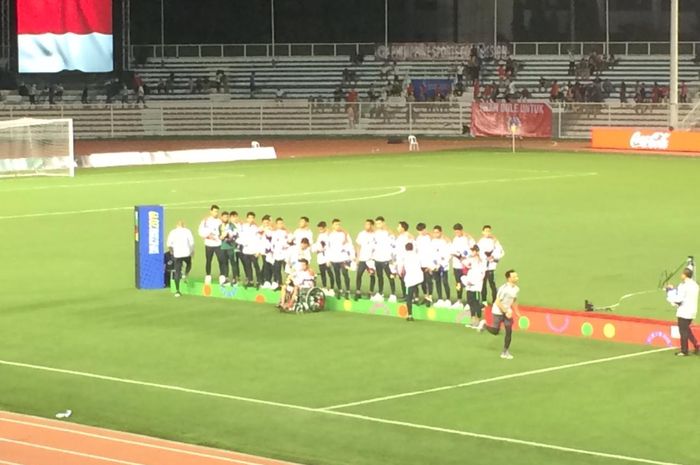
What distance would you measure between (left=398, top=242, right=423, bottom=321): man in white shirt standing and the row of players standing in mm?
145

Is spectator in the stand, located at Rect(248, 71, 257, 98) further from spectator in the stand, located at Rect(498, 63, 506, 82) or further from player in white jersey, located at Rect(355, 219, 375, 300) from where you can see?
player in white jersey, located at Rect(355, 219, 375, 300)

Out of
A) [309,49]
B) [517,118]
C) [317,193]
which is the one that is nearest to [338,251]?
[317,193]

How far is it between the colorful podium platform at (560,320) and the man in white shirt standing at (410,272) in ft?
0.80

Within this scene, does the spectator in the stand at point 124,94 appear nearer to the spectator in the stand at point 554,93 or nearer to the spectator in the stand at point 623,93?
the spectator in the stand at point 554,93

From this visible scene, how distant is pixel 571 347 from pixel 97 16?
1813 inches

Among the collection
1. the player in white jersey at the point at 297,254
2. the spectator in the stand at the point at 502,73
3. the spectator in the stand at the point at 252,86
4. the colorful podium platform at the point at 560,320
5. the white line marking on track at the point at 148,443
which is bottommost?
the white line marking on track at the point at 148,443

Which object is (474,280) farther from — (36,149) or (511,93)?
(511,93)

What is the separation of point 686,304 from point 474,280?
3.87 meters

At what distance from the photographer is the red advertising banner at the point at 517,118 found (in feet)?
230

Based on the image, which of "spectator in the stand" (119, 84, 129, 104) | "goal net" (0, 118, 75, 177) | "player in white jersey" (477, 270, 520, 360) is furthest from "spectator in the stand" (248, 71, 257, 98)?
"player in white jersey" (477, 270, 520, 360)

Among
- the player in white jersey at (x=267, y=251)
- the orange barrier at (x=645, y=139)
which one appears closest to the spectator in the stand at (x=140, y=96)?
the orange barrier at (x=645, y=139)

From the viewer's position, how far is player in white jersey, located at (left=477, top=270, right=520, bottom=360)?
21.5 m

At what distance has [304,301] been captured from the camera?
2592 cm

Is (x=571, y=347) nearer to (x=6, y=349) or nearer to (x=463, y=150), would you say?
(x=6, y=349)
